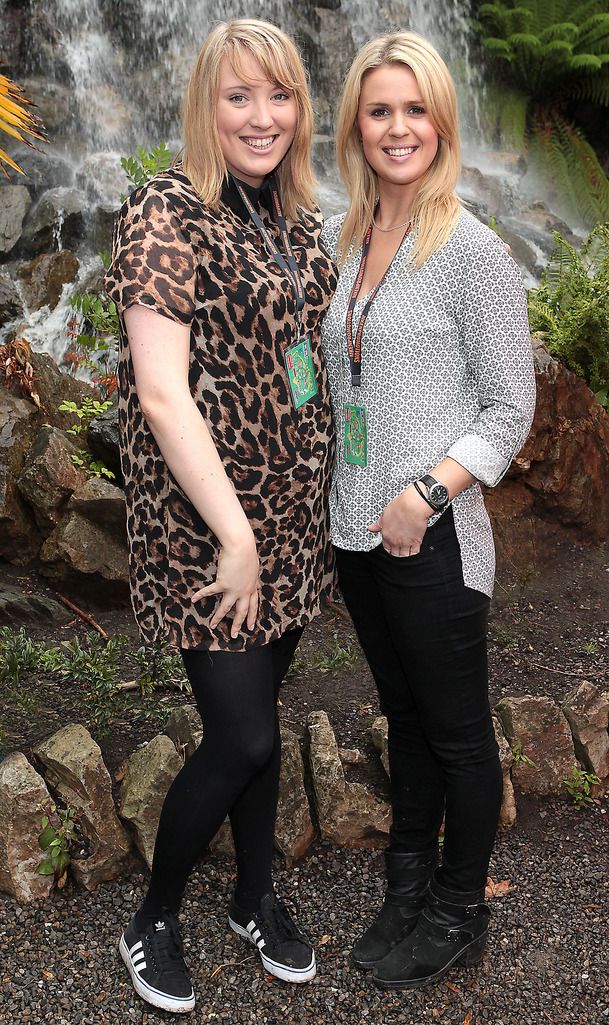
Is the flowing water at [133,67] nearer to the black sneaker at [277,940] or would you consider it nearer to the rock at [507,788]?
the rock at [507,788]

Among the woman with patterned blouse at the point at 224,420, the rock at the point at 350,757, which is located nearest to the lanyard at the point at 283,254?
the woman with patterned blouse at the point at 224,420

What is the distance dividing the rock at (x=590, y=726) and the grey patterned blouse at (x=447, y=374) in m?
1.11

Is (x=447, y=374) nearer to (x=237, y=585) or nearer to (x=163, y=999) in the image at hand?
(x=237, y=585)

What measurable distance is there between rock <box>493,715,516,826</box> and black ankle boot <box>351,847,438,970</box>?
0.48m

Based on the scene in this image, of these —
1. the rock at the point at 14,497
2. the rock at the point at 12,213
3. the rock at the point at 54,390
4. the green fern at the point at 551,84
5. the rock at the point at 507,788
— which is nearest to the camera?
the rock at the point at 507,788

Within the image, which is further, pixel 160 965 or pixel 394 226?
pixel 160 965

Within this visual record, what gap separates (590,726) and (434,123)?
1868 mm

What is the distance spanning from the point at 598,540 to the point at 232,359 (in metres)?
3.12

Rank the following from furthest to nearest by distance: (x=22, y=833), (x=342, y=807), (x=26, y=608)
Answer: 1. (x=26, y=608)
2. (x=342, y=807)
3. (x=22, y=833)

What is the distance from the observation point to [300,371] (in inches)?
83.3

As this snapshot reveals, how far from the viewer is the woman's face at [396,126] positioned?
202 centimetres

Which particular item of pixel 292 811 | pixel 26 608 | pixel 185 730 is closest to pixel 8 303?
pixel 26 608

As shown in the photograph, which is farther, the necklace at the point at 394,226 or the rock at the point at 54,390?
the rock at the point at 54,390

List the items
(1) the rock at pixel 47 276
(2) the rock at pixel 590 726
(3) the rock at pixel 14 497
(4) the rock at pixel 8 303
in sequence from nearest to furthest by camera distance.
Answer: (2) the rock at pixel 590 726 < (3) the rock at pixel 14 497 < (4) the rock at pixel 8 303 < (1) the rock at pixel 47 276
